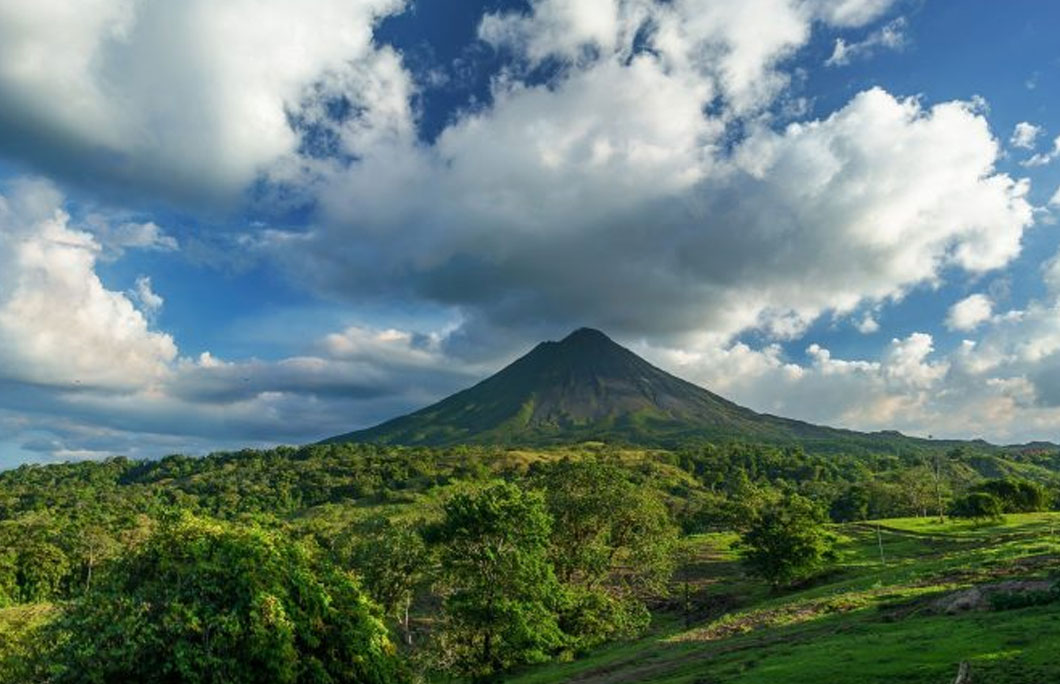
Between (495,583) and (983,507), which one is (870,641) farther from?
(983,507)

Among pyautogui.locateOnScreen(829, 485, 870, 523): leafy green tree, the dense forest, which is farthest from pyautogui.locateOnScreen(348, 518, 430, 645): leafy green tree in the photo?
pyautogui.locateOnScreen(829, 485, 870, 523): leafy green tree

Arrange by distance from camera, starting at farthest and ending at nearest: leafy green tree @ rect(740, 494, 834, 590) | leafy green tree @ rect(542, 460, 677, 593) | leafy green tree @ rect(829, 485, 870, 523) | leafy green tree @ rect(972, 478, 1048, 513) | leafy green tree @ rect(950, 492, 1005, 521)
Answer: leafy green tree @ rect(829, 485, 870, 523)
leafy green tree @ rect(972, 478, 1048, 513)
leafy green tree @ rect(950, 492, 1005, 521)
leafy green tree @ rect(740, 494, 834, 590)
leafy green tree @ rect(542, 460, 677, 593)

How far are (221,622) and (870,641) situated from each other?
24718mm

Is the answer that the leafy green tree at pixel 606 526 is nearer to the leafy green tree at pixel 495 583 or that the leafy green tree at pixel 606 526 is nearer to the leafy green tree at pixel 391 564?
the leafy green tree at pixel 391 564

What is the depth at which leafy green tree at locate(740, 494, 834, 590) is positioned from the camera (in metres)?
72.2

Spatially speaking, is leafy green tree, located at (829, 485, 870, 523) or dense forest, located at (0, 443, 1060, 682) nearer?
dense forest, located at (0, 443, 1060, 682)

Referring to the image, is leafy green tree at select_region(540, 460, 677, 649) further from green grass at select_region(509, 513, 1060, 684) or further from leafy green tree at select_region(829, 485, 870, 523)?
leafy green tree at select_region(829, 485, 870, 523)

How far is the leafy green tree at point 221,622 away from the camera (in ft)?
66.8

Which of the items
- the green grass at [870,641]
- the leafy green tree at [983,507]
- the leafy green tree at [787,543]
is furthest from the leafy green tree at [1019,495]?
the leafy green tree at [787,543]

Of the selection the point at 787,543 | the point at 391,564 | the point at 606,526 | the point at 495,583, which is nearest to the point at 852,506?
the point at 787,543

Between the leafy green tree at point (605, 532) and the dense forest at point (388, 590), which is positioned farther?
the leafy green tree at point (605, 532)

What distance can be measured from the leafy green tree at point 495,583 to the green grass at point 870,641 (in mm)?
4020

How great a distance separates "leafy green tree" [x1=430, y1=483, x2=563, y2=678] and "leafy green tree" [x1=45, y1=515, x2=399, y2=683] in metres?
13.4

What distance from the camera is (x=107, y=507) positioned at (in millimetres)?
168250
